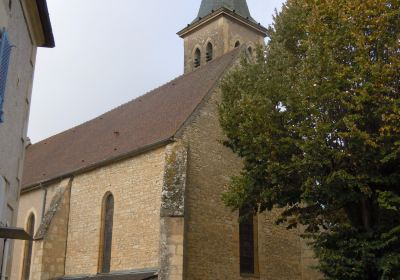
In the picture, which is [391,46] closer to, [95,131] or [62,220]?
[62,220]

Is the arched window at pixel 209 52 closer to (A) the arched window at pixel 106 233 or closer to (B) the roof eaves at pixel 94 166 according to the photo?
(B) the roof eaves at pixel 94 166

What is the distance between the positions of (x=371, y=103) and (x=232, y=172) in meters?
8.00

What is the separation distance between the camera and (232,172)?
59.9 feet

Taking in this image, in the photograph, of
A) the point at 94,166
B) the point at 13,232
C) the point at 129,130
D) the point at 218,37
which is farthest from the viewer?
the point at 218,37

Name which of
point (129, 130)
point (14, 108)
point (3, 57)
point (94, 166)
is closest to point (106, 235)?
point (94, 166)

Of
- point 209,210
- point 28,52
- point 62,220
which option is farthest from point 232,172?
point 28,52

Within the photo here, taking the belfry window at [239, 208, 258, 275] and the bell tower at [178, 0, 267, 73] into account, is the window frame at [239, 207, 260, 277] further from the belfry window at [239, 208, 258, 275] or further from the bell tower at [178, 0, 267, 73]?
the bell tower at [178, 0, 267, 73]

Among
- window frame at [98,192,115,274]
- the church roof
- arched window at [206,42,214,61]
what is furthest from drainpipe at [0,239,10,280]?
arched window at [206,42,214,61]

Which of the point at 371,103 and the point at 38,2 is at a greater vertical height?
the point at 38,2

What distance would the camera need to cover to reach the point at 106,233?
750 inches

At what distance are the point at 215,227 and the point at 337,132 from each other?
7.46m

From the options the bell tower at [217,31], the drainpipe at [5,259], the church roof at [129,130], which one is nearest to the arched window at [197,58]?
the bell tower at [217,31]

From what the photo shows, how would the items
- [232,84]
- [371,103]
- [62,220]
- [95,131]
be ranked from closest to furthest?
[371,103], [232,84], [62,220], [95,131]

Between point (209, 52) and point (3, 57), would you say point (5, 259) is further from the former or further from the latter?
point (209, 52)
